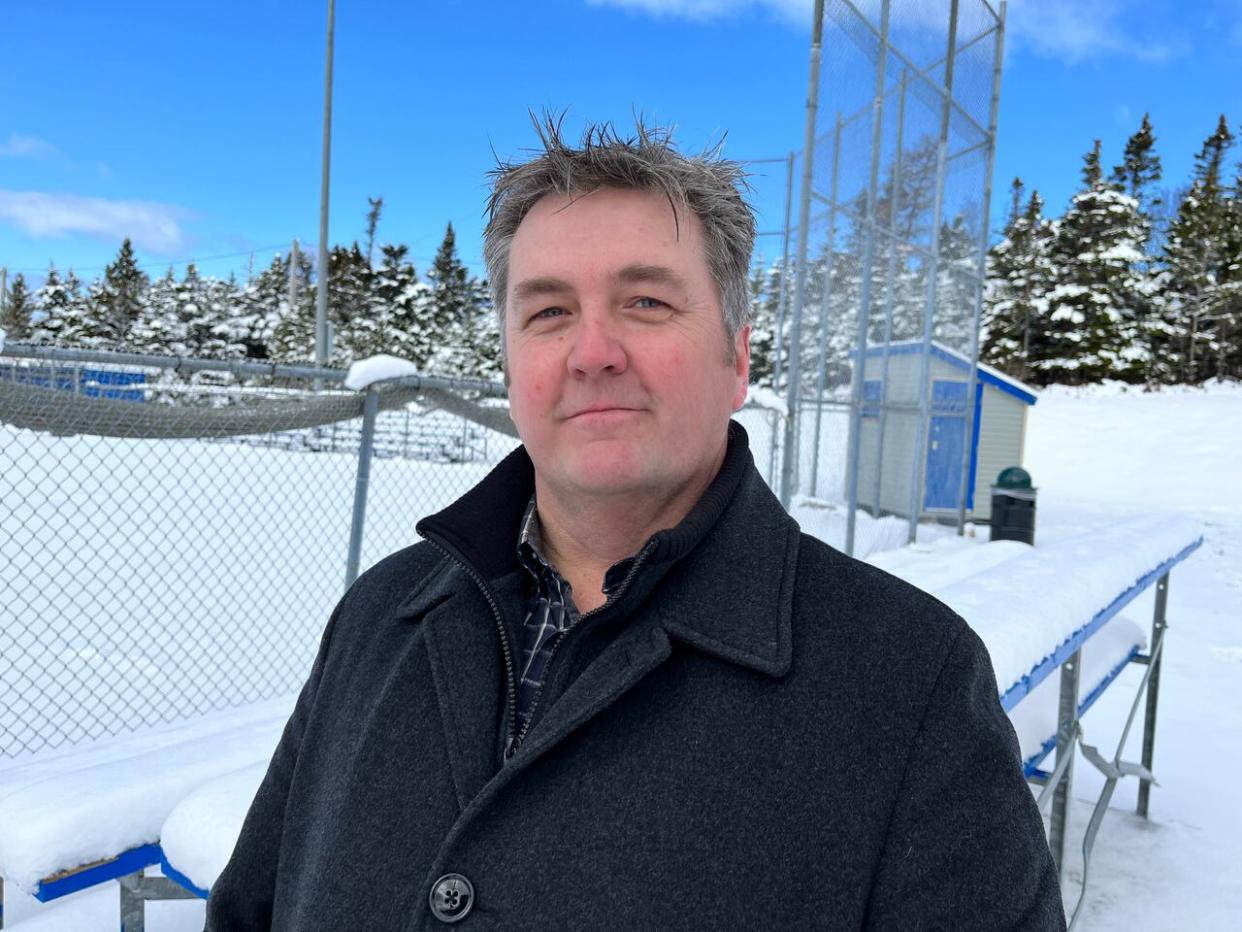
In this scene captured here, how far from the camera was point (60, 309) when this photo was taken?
52.1 meters

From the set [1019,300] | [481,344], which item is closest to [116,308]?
[481,344]

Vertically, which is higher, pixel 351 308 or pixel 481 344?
pixel 351 308

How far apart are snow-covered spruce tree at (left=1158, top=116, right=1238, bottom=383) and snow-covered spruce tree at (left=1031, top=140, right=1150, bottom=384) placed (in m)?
1.81

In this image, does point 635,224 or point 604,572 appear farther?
point 604,572

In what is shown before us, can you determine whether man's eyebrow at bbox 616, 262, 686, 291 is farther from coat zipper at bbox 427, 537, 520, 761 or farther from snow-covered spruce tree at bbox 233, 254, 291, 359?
snow-covered spruce tree at bbox 233, 254, 291, 359

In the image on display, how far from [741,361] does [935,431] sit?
10.9 meters

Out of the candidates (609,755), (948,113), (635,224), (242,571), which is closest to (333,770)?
(609,755)

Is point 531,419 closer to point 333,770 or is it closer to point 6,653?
point 333,770

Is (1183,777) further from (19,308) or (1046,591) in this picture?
(19,308)

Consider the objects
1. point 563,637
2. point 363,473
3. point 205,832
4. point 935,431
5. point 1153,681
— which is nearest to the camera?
point 563,637

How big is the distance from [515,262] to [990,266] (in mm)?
46431

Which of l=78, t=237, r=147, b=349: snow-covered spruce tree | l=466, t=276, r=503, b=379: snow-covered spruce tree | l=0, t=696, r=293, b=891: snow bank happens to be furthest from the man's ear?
l=78, t=237, r=147, b=349: snow-covered spruce tree

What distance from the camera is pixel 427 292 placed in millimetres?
43844

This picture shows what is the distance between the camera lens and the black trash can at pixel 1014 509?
9820mm
